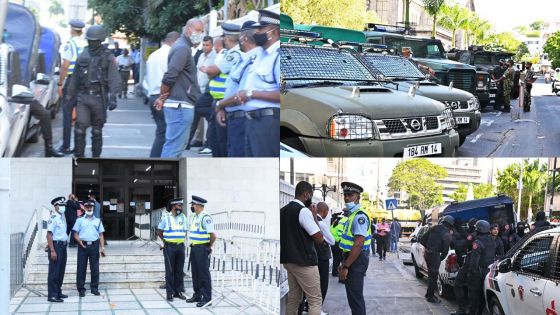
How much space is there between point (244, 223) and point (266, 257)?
0.29 metres

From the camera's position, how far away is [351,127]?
5.22m

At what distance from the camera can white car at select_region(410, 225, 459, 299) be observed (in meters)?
5.66

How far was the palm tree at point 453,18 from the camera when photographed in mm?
5767

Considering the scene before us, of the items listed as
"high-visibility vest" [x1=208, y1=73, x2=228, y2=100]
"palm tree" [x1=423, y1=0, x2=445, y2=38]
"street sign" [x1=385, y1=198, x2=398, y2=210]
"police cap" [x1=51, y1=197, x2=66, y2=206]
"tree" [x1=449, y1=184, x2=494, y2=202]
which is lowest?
"police cap" [x1=51, y1=197, x2=66, y2=206]

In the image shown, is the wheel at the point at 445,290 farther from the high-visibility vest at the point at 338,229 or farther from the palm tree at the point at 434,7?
the palm tree at the point at 434,7

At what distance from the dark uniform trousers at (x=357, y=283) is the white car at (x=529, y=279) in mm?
827

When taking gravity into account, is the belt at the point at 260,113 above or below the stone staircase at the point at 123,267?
above

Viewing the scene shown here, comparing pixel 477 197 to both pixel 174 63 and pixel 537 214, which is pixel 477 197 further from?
pixel 174 63

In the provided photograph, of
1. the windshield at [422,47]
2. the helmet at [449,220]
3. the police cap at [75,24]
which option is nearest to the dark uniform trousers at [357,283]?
the helmet at [449,220]

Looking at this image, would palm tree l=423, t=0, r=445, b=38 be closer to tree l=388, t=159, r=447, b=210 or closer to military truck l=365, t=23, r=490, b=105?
military truck l=365, t=23, r=490, b=105


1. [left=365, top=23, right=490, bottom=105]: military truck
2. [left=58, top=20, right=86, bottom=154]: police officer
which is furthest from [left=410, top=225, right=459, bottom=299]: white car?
[left=58, top=20, right=86, bottom=154]: police officer

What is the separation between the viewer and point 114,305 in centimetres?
573

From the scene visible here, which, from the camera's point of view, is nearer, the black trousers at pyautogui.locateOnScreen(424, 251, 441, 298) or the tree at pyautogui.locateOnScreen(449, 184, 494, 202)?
the tree at pyautogui.locateOnScreen(449, 184, 494, 202)

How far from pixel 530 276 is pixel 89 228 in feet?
10.1
